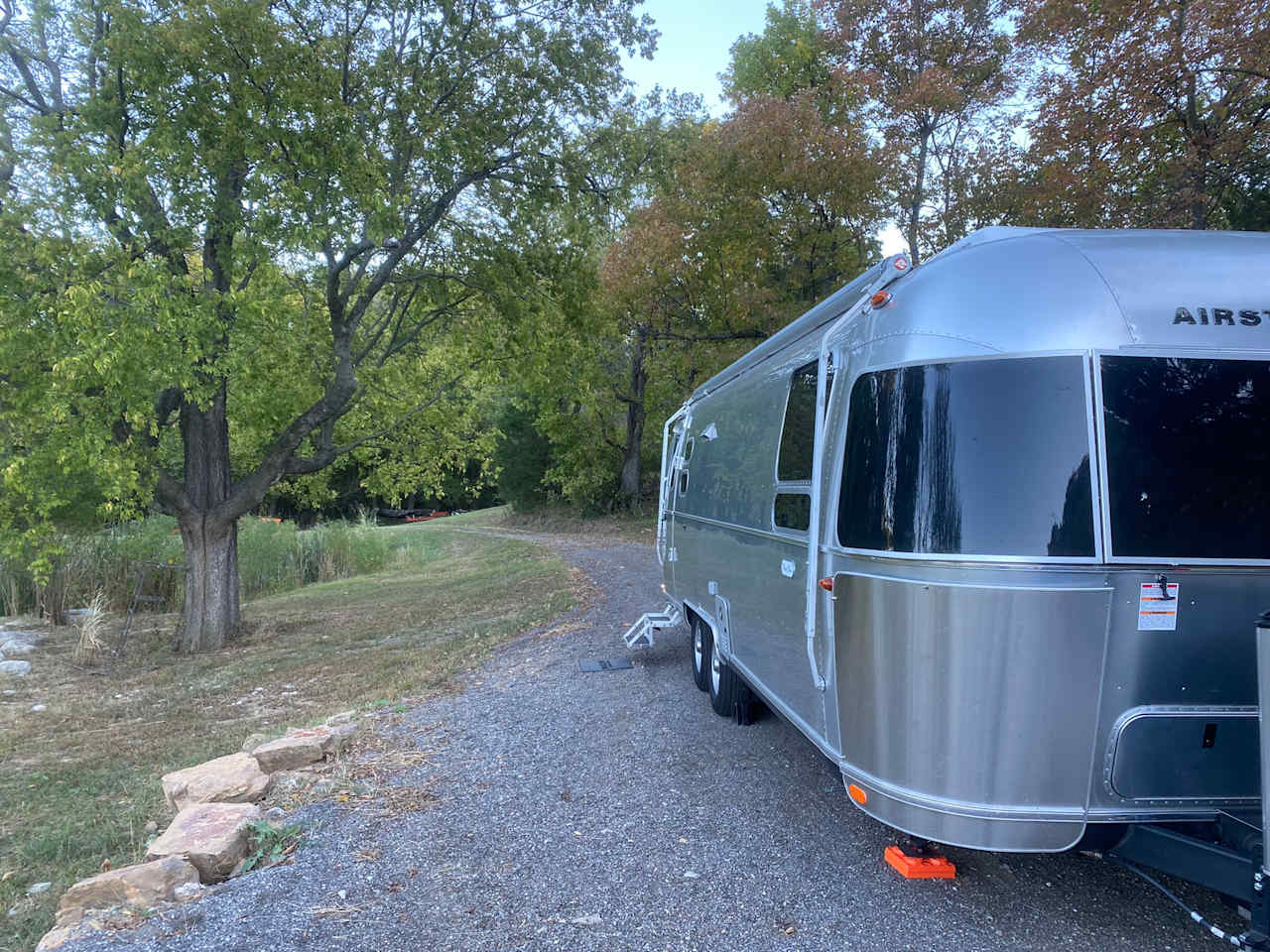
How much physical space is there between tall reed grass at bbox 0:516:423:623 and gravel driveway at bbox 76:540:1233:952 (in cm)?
1169

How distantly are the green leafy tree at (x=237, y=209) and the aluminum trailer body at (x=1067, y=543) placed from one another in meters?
8.84

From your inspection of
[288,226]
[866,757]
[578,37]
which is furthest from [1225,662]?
[578,37]

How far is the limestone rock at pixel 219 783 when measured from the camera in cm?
509

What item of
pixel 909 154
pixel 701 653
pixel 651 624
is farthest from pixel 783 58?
pixel 701 653

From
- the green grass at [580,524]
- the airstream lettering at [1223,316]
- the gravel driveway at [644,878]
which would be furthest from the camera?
the green grass at [580,524]

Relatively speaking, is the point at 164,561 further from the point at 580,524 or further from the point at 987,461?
the point at 987,461

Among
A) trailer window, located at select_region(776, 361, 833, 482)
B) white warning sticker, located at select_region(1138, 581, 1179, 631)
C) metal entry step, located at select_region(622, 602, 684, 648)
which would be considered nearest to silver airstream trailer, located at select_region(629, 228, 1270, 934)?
white warning sticker, located at select_region(1138, 581, 1179, 631)

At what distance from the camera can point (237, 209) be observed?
34.4 ft

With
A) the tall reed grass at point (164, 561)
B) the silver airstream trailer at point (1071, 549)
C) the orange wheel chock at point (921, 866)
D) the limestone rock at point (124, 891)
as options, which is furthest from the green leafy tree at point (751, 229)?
the limestone rock at point (124, 891)

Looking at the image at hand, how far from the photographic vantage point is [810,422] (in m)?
4.20

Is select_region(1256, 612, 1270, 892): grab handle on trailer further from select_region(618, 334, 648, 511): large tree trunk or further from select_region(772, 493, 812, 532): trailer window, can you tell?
select_region(618, 334, 648, 511): large tree trunk

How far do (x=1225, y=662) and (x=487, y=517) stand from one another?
3486 centimetres

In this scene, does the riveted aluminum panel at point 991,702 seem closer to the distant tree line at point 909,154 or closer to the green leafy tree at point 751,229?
the distant tree line at point 909,154

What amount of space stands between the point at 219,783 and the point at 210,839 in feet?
3.48
